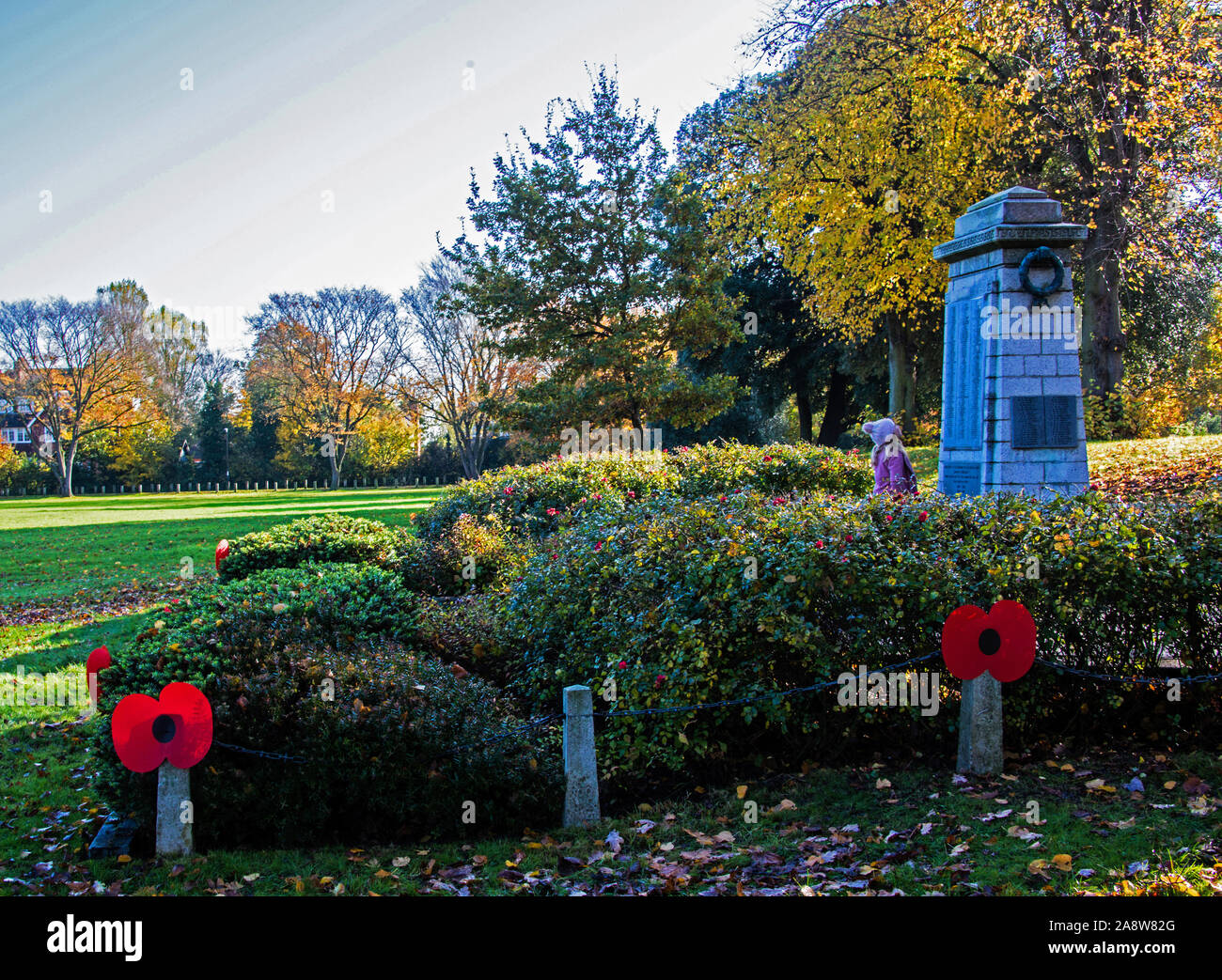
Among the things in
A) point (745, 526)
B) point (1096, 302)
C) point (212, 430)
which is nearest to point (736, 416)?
A: point (1096, 302)

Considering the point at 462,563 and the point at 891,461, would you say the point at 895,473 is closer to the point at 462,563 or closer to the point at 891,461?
the point at 891,461

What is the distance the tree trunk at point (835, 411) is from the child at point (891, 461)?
2454 cm

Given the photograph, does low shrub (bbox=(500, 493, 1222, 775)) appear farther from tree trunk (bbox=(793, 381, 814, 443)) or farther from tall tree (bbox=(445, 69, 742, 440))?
tree trunk (bbox=(793, 381, 814, 443))

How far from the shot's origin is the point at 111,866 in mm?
4391

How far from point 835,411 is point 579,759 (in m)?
33.2

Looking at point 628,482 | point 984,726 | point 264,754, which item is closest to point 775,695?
point 984,726

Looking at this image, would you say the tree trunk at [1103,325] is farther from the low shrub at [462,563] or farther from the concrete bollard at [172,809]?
the concrete bollard at [172,809]

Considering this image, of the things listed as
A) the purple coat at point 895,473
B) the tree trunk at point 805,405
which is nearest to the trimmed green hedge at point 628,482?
the purple coat at point 895,473

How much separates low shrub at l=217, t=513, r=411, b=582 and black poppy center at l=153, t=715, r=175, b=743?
19.2 feet

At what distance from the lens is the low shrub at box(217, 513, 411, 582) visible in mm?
10523

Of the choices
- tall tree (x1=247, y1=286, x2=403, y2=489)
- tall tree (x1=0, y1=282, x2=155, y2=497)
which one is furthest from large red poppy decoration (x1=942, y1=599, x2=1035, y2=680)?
tall tree (x1=0, y1=282, x2=155, y2=497)
